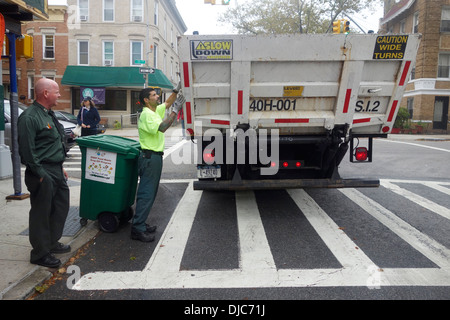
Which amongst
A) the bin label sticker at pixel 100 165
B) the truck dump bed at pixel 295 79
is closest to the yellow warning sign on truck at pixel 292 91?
the truck dump bed at pixel 295 79

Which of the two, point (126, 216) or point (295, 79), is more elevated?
point (295, 79)

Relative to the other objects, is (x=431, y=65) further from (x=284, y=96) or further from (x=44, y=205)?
(x=44, y=205)

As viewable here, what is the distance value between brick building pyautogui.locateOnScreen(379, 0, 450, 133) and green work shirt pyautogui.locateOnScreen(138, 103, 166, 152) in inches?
1019

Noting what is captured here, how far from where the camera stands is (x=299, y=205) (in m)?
6.66

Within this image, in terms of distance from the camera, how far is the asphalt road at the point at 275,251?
3.51m

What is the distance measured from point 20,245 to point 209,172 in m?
2.73

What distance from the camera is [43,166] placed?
3.93m

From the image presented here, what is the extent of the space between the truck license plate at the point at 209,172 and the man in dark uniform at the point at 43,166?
220cm

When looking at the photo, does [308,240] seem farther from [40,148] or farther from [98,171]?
[40,148]

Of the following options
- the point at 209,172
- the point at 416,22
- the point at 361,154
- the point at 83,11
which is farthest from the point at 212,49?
the point at 416,22

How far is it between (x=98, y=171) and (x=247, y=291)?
2.63m

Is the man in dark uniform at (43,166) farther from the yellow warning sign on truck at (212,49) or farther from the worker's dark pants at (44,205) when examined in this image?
the yellow warning sign on truck at (212,49)

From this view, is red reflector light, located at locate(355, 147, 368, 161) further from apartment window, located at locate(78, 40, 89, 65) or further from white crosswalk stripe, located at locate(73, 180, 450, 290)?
apartment window, located at locate(78, 40, 89, 65)
